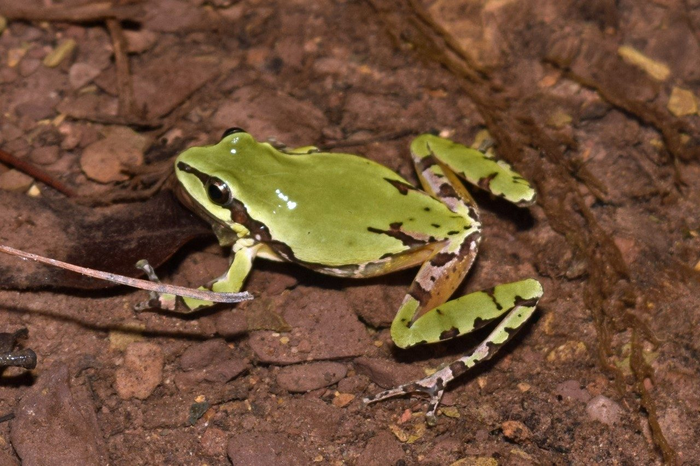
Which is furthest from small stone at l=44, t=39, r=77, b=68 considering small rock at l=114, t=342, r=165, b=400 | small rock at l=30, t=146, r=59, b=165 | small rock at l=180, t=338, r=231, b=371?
small rock at l=180, t=338, r=231, b=371

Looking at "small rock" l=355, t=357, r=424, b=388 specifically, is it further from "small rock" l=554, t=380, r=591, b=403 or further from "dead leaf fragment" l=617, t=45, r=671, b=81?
"dead leaf fragment" l=617, t=45, r=671, b=81

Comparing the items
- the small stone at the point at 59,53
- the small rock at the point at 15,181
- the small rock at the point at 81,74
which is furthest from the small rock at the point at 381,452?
the small stone at the point at 59,53

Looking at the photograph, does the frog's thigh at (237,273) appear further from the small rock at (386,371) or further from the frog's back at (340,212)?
the small rock at (386,371)

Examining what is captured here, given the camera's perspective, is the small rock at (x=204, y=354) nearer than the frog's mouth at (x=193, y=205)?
Yes

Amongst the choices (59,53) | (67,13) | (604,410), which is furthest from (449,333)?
(67,13)

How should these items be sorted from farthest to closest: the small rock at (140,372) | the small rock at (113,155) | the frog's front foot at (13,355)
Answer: the small rock at (113,155)
the small rock at (140,372)
the frog's front foot at (13,355)

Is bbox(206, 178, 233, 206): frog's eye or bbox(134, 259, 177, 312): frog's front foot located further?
bbox(134, 259, 177, 312): frog's front foot
